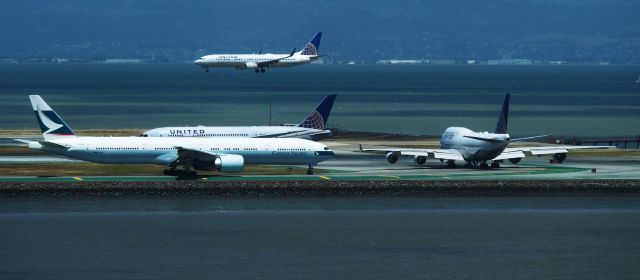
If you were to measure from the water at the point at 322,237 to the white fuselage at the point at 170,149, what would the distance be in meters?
5.45

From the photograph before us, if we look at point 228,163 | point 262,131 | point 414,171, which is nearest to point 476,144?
point 414,171

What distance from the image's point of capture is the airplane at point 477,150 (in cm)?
10394

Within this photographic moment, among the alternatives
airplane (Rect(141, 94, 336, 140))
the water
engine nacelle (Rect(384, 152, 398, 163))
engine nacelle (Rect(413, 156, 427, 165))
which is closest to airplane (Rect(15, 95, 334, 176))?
the water

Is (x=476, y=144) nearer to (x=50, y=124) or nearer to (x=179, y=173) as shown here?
(x=179, y=173)

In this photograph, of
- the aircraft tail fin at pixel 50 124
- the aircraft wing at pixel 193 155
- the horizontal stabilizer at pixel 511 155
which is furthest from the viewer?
the horizontal stabilizer at pixel 511 155

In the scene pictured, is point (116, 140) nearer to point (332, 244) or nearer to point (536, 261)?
point (332, 244)

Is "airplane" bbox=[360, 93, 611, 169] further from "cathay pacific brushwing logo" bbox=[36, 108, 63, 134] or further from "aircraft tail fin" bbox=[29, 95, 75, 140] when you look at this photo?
"cathay pacific brushwing logo" bbox=[36, 108, 63, 134]

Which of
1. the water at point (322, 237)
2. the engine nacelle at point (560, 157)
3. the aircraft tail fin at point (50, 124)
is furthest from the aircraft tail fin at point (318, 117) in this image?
the water at point (322, 237)

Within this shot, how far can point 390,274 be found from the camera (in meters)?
→ 65.7

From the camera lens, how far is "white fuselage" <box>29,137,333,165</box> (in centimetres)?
9431

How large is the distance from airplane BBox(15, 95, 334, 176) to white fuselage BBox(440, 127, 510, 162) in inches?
500

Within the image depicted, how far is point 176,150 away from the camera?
96875 mm

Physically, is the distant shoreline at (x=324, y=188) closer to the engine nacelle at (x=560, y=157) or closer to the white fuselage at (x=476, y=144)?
the white fuselage at (x=476, y=144)

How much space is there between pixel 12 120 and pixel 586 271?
475 feet
